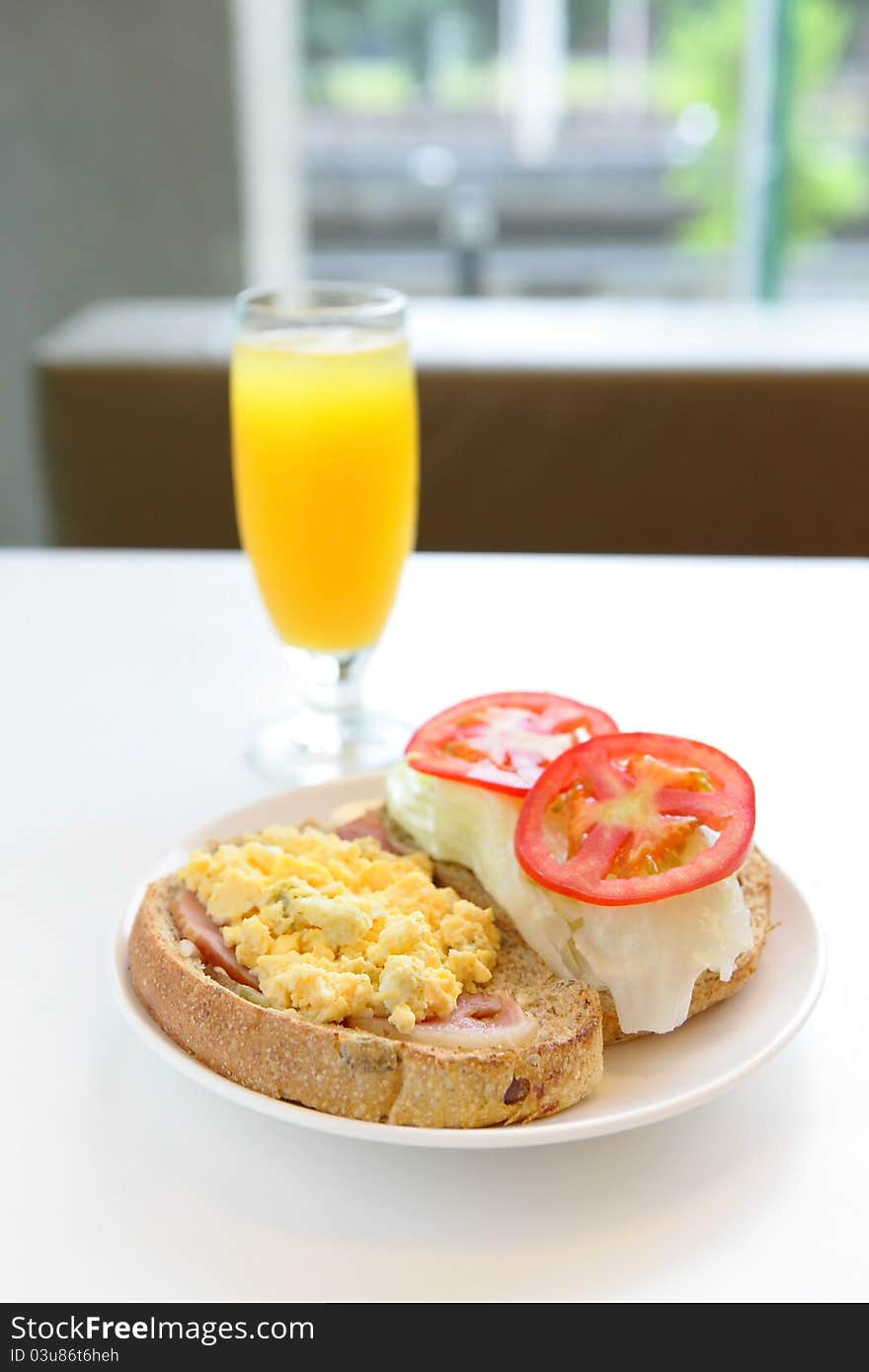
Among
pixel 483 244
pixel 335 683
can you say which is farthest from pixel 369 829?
pixel 483 244

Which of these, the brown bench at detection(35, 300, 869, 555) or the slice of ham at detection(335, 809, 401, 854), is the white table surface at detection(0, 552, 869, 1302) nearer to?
the slice of ham at detection(335, 809, 401, 854)

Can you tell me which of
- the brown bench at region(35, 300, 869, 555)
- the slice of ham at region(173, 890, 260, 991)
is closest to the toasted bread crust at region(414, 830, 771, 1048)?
the slice of ham at region(173, 890, 260, 991)

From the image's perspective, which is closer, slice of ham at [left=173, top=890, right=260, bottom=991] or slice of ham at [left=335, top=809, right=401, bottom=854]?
slice of ham at [left=173, top=890, right=260, bottom=991]

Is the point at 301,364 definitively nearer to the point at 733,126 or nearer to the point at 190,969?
the point at 190,969

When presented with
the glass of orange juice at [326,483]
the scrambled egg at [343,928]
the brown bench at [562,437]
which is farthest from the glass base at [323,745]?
the brown bench at [562,437]

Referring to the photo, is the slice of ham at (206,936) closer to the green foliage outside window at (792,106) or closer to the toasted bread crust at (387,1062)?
the toasted bread crust at (387,1062)

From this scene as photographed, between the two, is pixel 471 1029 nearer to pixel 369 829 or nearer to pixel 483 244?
pixel 369 829
